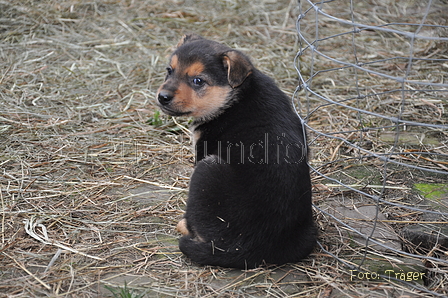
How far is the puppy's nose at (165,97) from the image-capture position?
4.18 meters

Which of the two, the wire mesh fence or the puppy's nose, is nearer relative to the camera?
the wire mesh fence

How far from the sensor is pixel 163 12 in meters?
8.96

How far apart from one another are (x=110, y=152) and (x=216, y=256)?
2253 millimetres

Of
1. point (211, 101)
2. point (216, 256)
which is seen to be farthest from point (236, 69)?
point (216, 256)

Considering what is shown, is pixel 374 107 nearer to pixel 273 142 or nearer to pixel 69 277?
pixel 273 142

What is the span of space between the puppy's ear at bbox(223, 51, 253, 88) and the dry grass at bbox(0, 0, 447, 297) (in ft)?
4.19

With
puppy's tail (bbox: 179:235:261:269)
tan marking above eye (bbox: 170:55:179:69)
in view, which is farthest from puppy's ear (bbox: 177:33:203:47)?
puppy's tail (bbox: 179:235:261:269)

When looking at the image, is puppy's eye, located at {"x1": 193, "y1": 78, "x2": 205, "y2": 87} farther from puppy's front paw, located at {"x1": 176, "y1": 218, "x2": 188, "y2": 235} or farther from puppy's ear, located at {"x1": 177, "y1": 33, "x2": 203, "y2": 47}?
puppy's front paw, located at {"x1": 176, "y1": 218, "x2": 188, "y2": 235}

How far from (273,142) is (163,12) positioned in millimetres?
6048

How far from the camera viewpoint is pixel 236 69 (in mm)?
4094

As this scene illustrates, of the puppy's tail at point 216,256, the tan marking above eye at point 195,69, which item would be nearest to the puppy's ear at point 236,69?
the tan marking above eye at point 195,69

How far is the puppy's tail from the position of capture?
356 cm

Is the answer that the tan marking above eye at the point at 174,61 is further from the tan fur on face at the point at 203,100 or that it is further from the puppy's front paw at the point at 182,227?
the puppy's front paw at the point at 182,227

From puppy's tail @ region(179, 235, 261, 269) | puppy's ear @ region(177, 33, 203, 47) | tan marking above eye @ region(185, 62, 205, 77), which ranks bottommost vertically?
puppy's tail @ region(179, 235, 261, 269)
